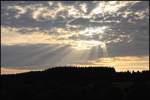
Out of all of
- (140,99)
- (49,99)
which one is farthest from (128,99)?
(49,99)

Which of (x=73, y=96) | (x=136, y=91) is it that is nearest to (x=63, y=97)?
(x=73, y=96)

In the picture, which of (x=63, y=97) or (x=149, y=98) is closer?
(x=149, y=98)

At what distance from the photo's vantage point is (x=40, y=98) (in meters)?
198

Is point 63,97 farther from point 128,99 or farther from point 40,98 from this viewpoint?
point 128,99

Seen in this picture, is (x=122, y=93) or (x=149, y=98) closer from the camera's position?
(x=149, y=98)

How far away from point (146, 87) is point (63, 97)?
35.6m

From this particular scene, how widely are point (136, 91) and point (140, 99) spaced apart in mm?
5240

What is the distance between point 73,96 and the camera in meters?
198

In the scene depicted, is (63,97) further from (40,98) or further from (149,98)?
(149,98)

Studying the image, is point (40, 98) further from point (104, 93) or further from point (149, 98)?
point (149, 98)

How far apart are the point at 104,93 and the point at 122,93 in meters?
7.80

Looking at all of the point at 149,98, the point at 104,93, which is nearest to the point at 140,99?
the point at 149,98

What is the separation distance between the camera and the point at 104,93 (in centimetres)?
19850

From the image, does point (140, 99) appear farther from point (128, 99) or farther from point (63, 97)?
point (63, 97)
